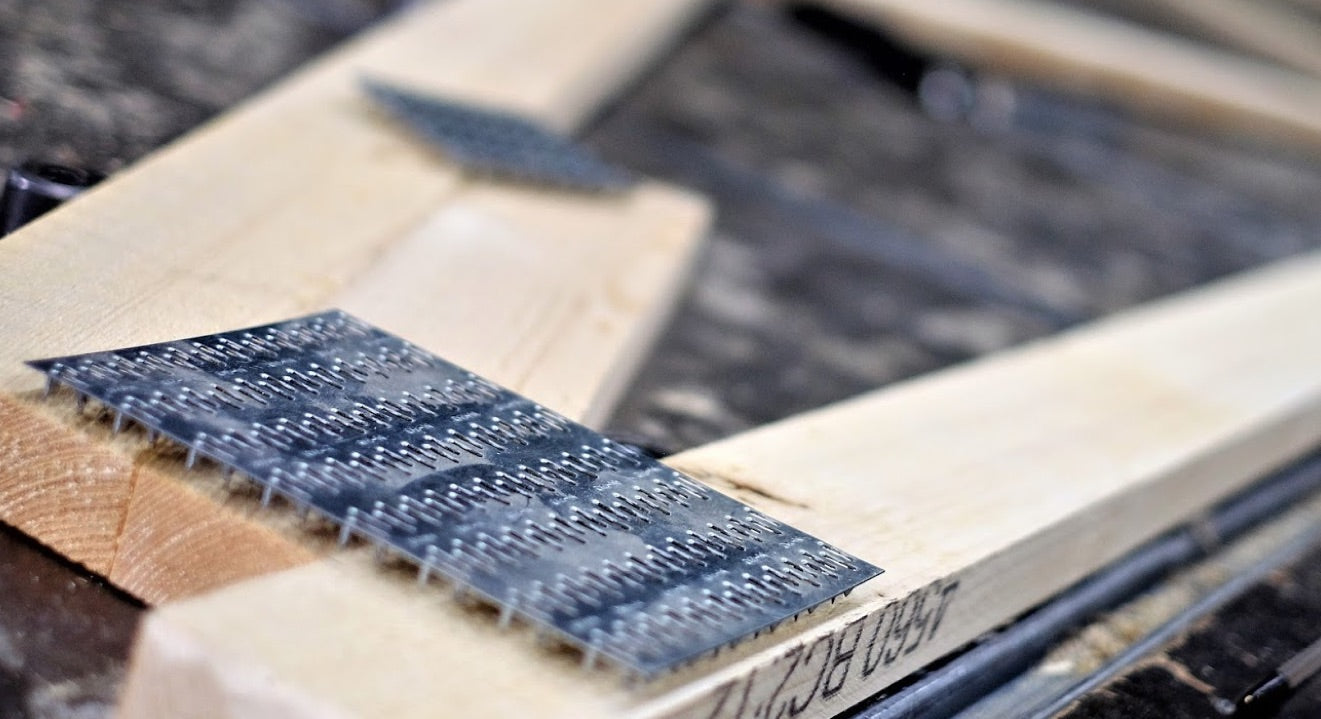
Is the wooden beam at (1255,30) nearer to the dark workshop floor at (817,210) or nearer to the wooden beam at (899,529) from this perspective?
the dark workshop floor at (817,210)

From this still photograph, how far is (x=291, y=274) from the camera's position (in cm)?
163

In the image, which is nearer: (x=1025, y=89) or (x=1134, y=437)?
(x=1134, y=437)

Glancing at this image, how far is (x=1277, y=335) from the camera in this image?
8.36ft

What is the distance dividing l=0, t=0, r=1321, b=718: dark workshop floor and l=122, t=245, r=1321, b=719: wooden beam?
0.20 metres

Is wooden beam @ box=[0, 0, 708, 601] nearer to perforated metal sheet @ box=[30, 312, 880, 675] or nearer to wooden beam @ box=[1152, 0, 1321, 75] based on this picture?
perforated metal sheet @ box=[30, 312, 880, 675]

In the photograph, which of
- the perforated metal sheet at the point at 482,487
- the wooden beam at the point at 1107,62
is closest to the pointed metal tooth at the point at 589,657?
the perforated metal sheet at the point at 482,487

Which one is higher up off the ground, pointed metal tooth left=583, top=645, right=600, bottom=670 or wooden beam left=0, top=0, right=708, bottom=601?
pointed metal tooth left=583, top=645, right=600, bottom=670

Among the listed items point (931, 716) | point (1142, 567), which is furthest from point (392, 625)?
point (1142, 567)

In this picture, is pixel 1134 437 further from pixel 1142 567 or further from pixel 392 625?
pixel 392 625

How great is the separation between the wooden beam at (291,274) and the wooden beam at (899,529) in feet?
0.50

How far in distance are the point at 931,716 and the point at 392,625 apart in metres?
0.61

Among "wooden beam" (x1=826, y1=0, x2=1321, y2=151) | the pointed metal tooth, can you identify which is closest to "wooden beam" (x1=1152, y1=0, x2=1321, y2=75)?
"wooden beam" (x1=826, y1=0, x2=1321, y2=151)

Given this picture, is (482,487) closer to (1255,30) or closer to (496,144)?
(496,144)

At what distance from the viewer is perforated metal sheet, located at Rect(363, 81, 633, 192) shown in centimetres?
222
